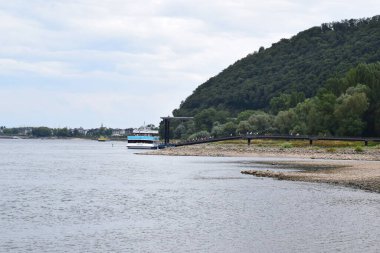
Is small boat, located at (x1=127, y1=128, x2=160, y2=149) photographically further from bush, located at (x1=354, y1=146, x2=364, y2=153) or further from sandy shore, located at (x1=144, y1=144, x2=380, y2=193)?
bush, located at (x1=354, y1=146, x2=364, y2=153)

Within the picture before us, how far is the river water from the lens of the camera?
102 ft

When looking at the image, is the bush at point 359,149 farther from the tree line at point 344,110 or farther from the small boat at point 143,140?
the small boat at point 143,140

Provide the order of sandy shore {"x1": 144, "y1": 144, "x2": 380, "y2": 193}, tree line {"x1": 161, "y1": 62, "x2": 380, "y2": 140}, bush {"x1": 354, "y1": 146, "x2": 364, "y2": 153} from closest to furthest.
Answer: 1. sandy shore {"x1": 144, "y1": 144, "x2": 380, "y2": 193}
2. bush {"x1": 354, "y1": 146, "x2": 364, "y2": 153}
3. tree line {"x1": 161, "y1": 62, "x2": 380, "y2": 140}

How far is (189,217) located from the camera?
131 ft

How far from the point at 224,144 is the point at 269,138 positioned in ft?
37.9

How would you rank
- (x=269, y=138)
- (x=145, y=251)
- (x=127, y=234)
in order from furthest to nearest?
(x=269, y=138) < (x=127, y=234) < (x=145, y=251)

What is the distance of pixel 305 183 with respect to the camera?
60.3 metres

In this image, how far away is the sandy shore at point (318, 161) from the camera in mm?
62206

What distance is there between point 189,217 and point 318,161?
210 feet

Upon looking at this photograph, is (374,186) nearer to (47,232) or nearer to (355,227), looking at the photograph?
(355,227)

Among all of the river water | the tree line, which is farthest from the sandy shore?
the tree line

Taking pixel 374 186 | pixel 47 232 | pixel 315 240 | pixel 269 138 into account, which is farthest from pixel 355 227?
pixel 269 138

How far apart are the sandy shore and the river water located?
4.36 metres

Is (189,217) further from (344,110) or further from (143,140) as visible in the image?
(143,140)
